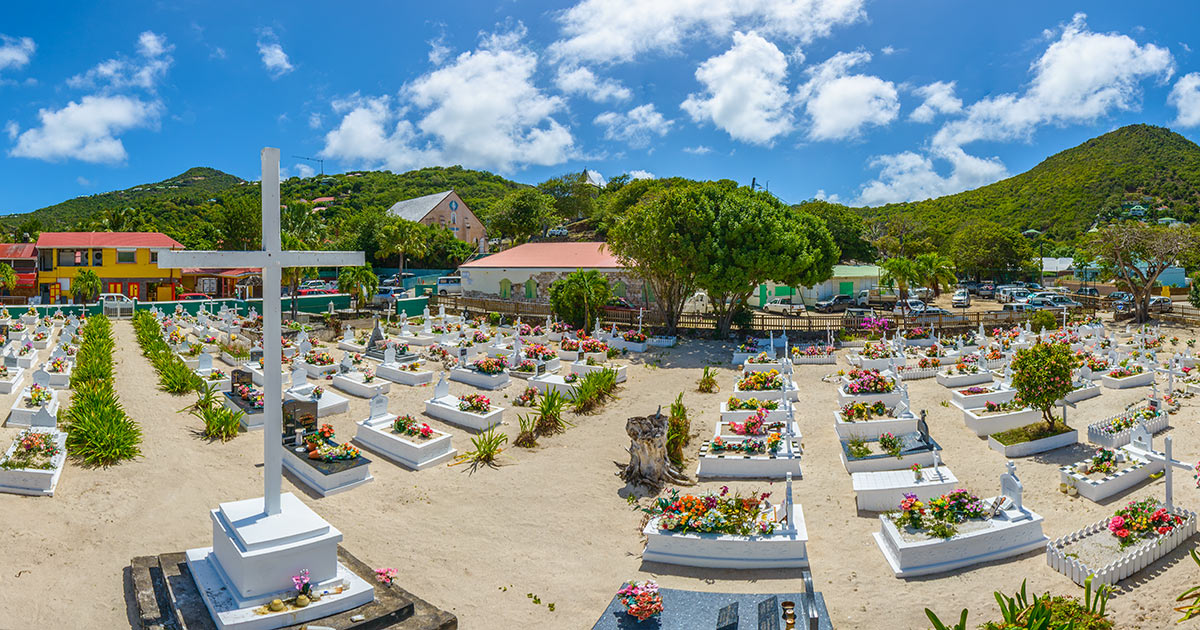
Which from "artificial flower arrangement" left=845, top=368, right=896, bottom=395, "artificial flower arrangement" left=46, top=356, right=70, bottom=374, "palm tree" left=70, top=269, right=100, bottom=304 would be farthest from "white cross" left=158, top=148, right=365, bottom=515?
"palm tree" left=70, top=269, right=100, bottom=304

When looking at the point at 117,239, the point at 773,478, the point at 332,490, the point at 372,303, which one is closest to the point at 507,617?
the point at 332,490

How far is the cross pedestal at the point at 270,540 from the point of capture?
641 cm

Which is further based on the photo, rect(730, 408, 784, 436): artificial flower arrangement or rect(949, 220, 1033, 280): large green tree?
rect(949, 220, 1033, 280): large green tree

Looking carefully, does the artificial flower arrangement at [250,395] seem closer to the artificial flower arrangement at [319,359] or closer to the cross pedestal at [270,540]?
the artificial flower arrangement at [319,359]

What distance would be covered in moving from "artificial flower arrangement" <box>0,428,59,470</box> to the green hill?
261 feet

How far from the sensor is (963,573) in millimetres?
8516

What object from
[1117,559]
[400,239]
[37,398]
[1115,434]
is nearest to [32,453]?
[37,398]

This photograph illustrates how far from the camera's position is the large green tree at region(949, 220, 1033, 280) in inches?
2388

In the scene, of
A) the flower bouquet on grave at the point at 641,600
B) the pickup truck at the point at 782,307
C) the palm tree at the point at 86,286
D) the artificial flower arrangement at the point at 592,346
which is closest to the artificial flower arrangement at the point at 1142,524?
the flower bouquet on grave at the point at 641,600

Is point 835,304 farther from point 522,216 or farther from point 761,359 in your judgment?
point 522,216

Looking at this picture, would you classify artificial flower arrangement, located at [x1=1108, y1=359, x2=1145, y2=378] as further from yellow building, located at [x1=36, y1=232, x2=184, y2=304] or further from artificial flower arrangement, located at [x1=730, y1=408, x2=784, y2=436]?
yellow building, located at [x1=36, y1=232, x2=184, y2=304]

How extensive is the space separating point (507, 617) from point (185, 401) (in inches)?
515

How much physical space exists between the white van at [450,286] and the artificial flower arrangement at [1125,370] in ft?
125

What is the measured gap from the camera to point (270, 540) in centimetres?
653
